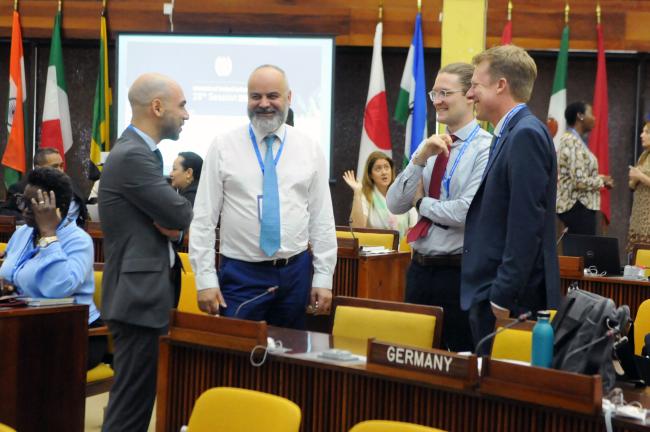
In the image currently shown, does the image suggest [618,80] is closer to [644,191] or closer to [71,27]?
[644,191]

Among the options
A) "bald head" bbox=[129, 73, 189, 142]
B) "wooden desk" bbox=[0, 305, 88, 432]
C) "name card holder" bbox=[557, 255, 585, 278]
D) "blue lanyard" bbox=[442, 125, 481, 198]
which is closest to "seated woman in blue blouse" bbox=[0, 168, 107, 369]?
"wooden desk" bbox=[0, 305, 88, 432]

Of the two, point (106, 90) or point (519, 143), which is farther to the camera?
point (106, 90)

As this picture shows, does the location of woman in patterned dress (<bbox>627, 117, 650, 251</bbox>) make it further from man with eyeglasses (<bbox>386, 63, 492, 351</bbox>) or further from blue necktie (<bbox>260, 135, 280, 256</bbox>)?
blue necktie (<bbox>260, 135, 280, 256</bbox>)

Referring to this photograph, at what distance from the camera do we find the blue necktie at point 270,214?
11.4 feet

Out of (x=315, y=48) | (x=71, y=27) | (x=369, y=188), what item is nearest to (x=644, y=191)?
(x=369, y=188)

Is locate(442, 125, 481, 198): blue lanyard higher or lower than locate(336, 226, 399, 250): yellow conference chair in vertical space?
higher

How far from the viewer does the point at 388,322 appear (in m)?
3.31

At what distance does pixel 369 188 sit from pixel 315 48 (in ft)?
5.48

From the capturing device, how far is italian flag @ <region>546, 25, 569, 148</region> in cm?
816

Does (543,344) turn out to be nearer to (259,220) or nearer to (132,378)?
(259,220)

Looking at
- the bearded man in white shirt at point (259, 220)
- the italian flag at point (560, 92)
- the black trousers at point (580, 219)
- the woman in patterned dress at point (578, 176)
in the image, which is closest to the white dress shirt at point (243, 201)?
the bearded man in white shirt at point (259, 220)

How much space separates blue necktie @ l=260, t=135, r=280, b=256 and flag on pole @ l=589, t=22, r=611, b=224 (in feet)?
17.1

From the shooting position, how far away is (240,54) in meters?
8.35

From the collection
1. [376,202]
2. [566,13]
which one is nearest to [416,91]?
[566,13]
